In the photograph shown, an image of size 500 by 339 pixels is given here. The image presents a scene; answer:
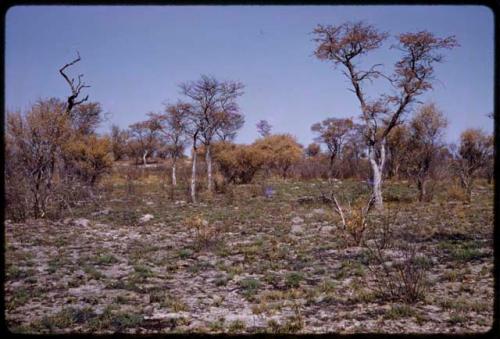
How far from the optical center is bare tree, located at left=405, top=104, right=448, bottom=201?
18.4 m

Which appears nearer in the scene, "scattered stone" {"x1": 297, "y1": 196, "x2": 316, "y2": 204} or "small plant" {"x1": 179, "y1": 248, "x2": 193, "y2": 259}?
"small plant" {"x1": 179, "y1": 248, "x2": 193, "y2": 259}

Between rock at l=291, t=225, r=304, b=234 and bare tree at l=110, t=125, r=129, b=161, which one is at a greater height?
bare tree at l=110, t=125, r=129, b=161

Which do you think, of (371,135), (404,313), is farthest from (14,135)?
(371,135)

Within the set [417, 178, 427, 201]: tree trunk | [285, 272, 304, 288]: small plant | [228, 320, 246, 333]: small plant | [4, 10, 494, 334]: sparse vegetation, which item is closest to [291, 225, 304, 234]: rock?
[4, 10, 494, 334]: sparse vegetation

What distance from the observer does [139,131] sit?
48375 millimetres

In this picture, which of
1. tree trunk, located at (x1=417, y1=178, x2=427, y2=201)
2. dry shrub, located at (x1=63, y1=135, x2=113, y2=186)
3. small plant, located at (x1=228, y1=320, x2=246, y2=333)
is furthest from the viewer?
dry shrub, located at (x1=63, y1=135, x2=113, y2=186)

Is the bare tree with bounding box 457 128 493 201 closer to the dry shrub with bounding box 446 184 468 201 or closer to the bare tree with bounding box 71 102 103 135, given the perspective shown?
the dry shrub with bounding box 446 184 468 201

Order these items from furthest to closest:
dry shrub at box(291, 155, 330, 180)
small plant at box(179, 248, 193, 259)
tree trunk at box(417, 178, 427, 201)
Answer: dry shrub at box(291, 155, 330, 180), tree trunk at box(417, 178, 427, 201), small plant at box(179, 248, 193, 259)

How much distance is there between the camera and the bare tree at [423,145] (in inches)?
723

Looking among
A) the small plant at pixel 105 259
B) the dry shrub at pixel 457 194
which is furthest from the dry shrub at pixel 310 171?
the small plant at pixel 105 259

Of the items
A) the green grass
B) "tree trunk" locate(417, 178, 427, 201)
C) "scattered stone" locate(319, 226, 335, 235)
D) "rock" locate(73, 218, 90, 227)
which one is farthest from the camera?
"tree trunk" locate(417, 178, 427, 201)

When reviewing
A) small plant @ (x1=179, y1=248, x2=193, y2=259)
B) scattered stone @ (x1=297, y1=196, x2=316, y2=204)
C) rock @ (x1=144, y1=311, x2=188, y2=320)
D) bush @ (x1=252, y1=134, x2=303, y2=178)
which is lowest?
rock @ (x1=144, y1=311, x2=188, y2=320)

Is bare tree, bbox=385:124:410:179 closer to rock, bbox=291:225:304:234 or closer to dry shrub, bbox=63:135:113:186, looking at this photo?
rock, bbox=291:225:304:234

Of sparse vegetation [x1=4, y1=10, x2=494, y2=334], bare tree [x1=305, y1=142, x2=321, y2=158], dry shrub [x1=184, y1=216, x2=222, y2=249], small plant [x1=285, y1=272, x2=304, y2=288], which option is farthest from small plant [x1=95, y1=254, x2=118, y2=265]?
bare tree [x1=305, y1=142, x2=321, y2=158]
